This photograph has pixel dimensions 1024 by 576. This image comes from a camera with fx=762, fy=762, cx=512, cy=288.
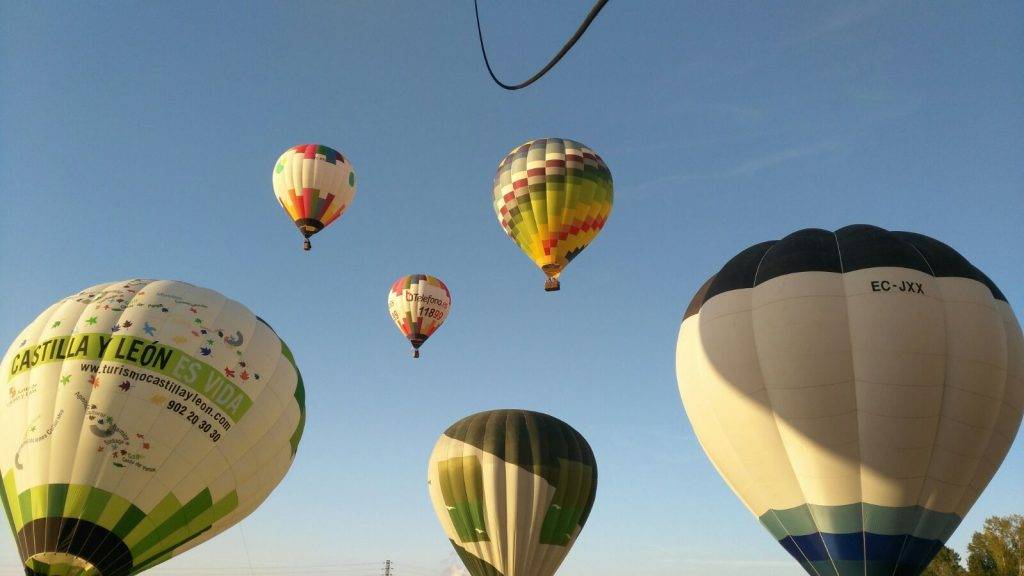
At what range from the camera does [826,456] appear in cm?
1317

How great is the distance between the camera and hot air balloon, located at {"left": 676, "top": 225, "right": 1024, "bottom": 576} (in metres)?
13.0

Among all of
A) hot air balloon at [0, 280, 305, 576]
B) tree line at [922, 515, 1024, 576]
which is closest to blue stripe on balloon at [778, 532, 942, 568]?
hot air balloon at [0, 280, 305, 576]

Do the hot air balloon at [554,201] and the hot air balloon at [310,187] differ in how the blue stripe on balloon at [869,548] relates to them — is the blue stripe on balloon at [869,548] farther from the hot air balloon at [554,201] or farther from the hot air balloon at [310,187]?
the hot air balloon at [310,187]

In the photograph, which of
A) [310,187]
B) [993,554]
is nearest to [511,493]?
[310,187]

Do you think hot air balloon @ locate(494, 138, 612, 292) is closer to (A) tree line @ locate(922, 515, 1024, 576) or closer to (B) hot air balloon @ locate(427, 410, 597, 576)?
(B) hot air balloon @ locate(427, 410, 597, 576)

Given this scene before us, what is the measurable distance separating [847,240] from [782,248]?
1.21 metres

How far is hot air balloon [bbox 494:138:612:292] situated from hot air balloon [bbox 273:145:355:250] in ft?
17.7

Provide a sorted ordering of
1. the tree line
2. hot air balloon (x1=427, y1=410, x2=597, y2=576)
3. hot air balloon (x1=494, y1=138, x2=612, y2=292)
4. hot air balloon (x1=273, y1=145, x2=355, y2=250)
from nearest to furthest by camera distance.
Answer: hot air balloon (x1=427, y1=410, x2=597, y2=576)
hot air balloon (x1=494, y1=138, x2=612, y2=292)
hot air balloon (x1=273, y1=145, x2=355, y2=250)
the tree line

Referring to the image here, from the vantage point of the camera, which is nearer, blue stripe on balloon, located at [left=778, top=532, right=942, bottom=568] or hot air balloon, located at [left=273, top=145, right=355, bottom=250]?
blue stripe on balloon, located at [left=778, top=532, right=942, bottom=568]

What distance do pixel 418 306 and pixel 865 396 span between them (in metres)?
19.0

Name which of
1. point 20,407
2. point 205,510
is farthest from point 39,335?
point 205,510

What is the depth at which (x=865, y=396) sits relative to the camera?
1303cm

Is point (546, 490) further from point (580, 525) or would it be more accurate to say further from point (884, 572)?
point (884, 572)

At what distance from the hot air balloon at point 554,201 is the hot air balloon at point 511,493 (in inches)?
189
